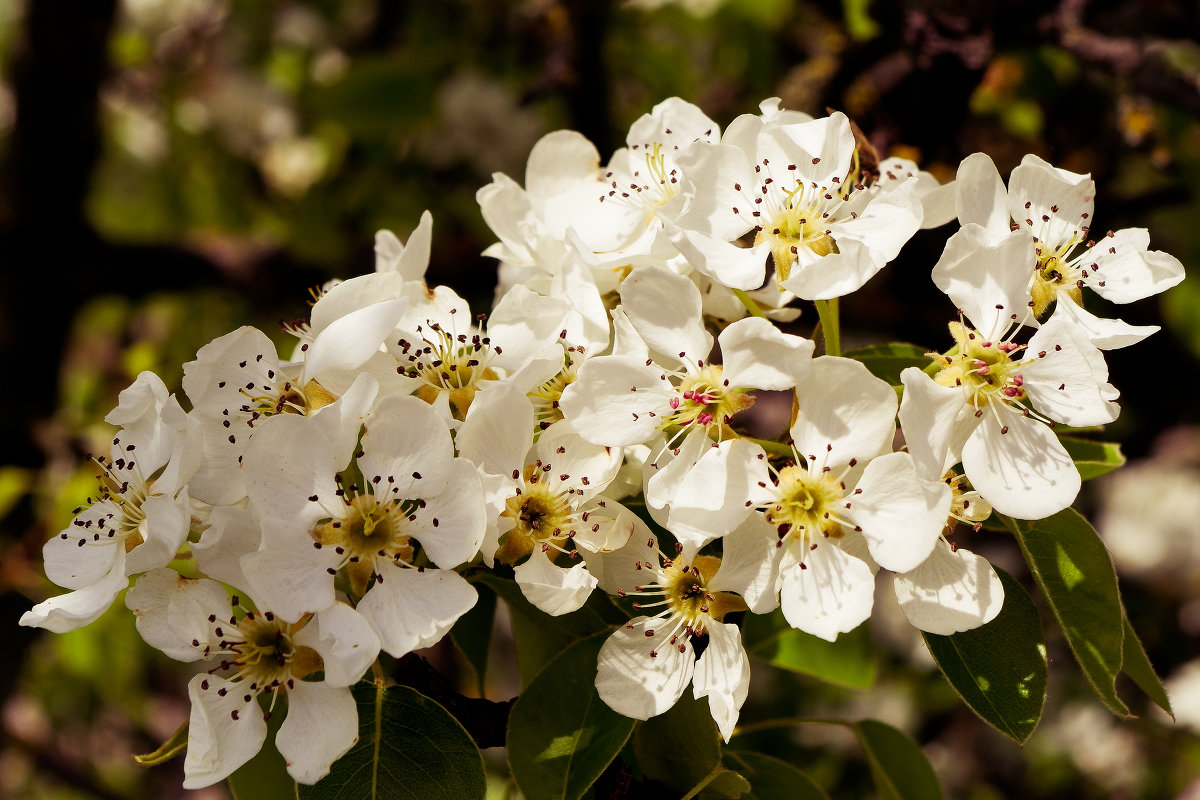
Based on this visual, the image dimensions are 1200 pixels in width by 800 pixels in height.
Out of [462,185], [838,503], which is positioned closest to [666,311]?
[838,503]

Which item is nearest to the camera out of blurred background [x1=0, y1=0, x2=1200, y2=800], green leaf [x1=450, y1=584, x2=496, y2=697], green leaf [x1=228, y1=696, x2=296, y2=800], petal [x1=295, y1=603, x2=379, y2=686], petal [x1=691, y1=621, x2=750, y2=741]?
petal [x1=295, y1=603, x2=379, y2=686]

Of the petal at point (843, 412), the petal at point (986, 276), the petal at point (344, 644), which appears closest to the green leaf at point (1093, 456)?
the petal at point (986, 276)

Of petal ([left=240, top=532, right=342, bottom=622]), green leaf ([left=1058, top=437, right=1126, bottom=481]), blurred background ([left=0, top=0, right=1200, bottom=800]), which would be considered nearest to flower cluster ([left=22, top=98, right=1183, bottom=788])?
petal ([left=240, top=532, right=342, bottom=622])

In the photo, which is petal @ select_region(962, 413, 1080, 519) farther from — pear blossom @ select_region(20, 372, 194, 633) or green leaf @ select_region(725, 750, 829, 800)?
pear blossom @ select_region(20, 372, 194, 633)

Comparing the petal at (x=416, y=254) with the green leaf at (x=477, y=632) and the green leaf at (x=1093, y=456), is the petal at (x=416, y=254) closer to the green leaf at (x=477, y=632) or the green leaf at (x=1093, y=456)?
the green leaf at (x=477, y=632)

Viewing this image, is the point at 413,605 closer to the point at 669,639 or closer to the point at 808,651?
the point at 669,639

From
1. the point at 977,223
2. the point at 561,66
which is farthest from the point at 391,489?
the point at 561,66
